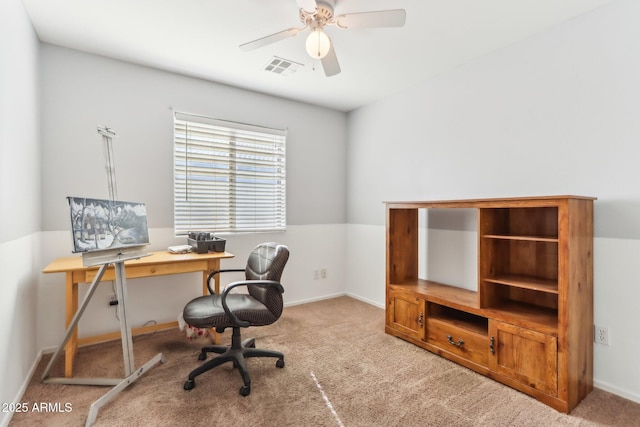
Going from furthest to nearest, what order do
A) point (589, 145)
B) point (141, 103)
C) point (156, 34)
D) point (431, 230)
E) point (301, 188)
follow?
1. point (301, 188)
2. point (431, 230)
3. point (141, 103)
4. point (156, 34)
5. point (589, 145)

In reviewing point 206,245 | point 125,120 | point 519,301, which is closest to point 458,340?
point 519,301

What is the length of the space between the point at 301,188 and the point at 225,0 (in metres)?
2.28

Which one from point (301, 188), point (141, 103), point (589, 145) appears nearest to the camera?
point (589, 145)

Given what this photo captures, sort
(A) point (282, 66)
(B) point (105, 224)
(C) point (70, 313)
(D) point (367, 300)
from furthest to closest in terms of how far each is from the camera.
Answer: (D) point (367, 300), (A) point (282, 66), (C) point (70, 313), (B) point (105, 224)

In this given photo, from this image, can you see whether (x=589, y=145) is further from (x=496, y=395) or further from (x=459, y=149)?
(x=496, y=395)

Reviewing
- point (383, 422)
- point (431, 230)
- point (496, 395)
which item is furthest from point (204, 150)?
point (496, 395)

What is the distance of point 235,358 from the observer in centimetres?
221

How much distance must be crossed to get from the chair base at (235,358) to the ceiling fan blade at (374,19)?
223cm

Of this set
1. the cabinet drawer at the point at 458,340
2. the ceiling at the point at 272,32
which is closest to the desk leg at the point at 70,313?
the ceiling at the point at 272,32

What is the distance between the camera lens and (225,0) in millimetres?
2066

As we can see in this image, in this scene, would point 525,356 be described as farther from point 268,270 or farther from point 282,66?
point 282,66

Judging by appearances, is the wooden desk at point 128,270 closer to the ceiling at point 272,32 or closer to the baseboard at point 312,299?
the baseboard at point 312,299

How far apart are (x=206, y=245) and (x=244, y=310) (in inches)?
39.1

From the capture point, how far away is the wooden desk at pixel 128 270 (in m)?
2.24
